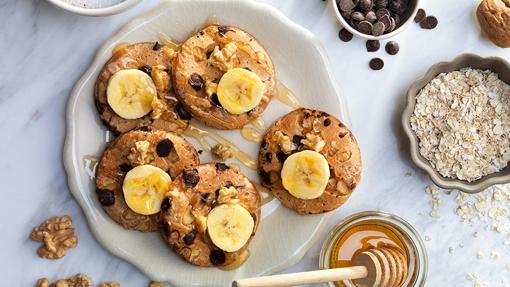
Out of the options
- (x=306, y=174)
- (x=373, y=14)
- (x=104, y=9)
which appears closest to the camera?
(x=104, y=9)

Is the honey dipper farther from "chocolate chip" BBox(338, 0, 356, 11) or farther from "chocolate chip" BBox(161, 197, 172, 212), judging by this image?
"chocolate chip" BBox(338, 0, 356, 11)

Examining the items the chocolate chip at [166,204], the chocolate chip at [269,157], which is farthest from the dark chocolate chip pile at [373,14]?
the chocolate chip at [166,204]

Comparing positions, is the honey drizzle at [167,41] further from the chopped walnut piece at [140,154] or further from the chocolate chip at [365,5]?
the chocolate chip at [365,5]

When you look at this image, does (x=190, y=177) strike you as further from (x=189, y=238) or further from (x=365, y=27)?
(x=365, y=27)

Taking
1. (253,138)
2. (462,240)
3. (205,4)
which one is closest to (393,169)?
(462,240)

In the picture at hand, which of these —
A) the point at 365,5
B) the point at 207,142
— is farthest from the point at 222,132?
the point at 365,5

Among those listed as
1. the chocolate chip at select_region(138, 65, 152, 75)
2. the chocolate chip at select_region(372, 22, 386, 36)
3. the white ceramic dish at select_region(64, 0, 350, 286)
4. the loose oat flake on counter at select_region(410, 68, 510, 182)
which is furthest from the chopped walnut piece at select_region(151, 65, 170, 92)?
the loose oat flake on counter at select_region(410, 68, 510, 182)
